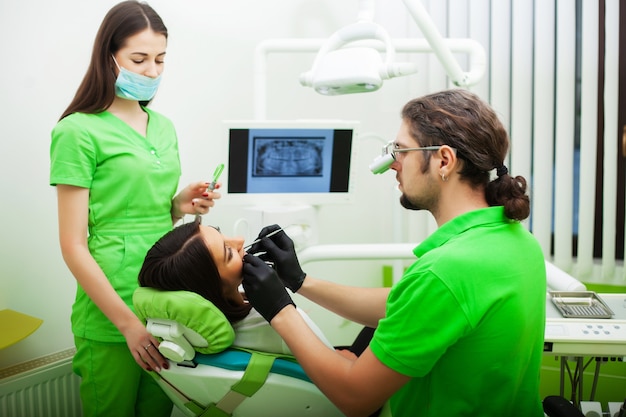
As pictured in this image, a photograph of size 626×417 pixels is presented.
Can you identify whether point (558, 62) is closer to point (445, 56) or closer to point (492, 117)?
point (445, 56)

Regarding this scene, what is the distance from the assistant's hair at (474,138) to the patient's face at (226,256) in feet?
1.64

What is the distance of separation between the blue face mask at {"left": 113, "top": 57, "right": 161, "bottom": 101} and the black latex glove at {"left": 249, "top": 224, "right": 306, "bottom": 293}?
1.63 feet

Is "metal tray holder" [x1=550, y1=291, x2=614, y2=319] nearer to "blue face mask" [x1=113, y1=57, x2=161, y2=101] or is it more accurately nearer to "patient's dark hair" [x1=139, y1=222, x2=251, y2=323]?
"patient's dark hair" [x1=139, y1=222, x2=251, y2=323]

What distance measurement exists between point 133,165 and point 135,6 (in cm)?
43

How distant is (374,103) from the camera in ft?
9.46

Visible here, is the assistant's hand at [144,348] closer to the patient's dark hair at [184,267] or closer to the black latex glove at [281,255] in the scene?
the patient's dark hair at [184,267]

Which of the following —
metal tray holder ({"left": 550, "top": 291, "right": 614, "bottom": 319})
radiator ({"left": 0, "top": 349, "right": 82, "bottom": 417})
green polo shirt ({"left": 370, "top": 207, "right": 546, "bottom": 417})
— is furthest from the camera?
radiator ({"left": 0, "top": 349, "right": 82, "bottom": 417})

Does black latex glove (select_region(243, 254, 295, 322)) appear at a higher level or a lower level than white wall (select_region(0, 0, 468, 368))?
lower

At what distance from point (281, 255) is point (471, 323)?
0.58 m

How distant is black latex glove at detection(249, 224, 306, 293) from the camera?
1.48 metres

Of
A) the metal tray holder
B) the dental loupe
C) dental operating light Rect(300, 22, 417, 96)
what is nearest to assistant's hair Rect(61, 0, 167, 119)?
dental operating light Rect(300, 22, 417, 96)

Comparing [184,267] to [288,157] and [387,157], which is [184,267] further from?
[288,157]

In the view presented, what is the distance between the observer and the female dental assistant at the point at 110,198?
4.66 feet

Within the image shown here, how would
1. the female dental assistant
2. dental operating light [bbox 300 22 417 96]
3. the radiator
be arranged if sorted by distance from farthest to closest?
the radiator → dental operating light [bbox 300 22 417 96] → the female dental assistant
